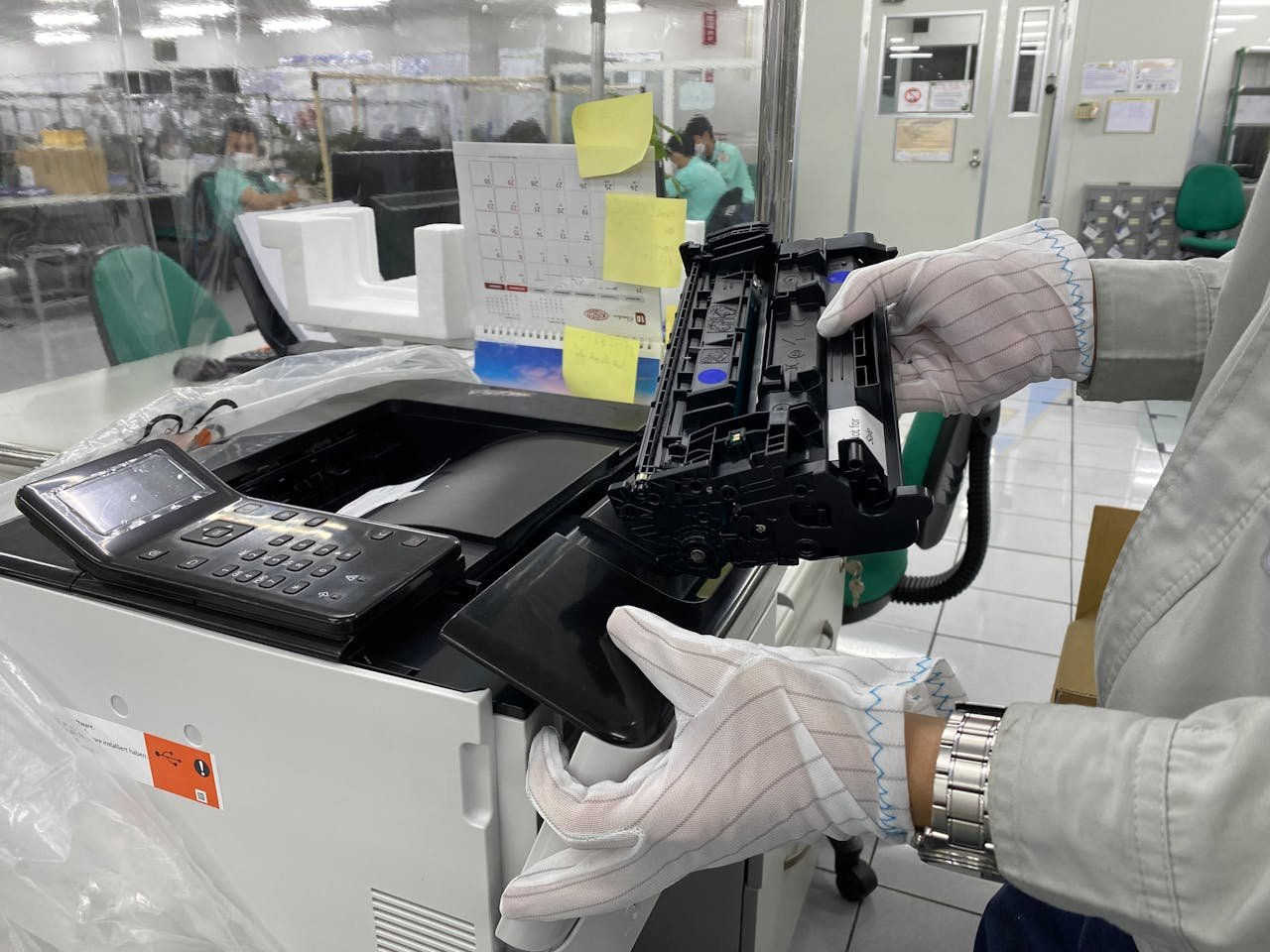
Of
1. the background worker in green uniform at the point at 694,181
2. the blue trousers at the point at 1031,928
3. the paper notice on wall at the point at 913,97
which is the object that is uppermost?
the paper notice on wall at the point at 913,97

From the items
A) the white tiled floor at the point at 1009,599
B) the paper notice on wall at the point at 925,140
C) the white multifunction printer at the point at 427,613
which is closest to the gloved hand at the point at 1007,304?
the white multifunction printer at the point at 427,613

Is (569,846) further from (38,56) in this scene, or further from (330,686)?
(38,56)

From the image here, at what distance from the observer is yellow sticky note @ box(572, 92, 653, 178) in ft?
3.66

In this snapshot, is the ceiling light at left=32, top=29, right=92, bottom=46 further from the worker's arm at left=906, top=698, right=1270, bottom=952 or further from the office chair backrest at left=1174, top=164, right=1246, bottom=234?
the office chair backrest at left=1174, top=164, right=1246, bottom=234

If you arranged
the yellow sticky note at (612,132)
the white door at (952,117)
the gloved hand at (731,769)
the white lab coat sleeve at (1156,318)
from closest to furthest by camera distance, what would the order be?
the gloved hand at (731,769)
the white lab coat sleeve at (1156,318)
the yellow sticky note at (612,132)
the white door at (952,117)

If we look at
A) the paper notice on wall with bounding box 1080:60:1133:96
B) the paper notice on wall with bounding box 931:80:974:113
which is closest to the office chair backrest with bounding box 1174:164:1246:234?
the paper notice on wall with bounding box 1080:60:1133:96

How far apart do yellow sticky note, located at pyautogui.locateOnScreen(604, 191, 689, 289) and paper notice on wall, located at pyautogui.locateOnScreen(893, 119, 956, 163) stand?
4.31 meters

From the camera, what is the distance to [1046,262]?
33.5 inches

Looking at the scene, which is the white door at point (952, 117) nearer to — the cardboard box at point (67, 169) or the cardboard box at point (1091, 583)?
the cardboard box at point (1091, 583)

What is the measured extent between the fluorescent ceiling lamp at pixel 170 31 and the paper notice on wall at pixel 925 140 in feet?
14.4

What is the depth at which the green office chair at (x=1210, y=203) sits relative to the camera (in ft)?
15.1

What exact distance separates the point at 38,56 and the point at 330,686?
3.62 feet

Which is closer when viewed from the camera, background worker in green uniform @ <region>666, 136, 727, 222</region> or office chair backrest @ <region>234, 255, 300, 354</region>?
background worker in green uniform @ <region>666, 136, 727, 222</region>

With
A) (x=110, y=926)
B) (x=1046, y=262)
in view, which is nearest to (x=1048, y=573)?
(x=1046, y=262)
